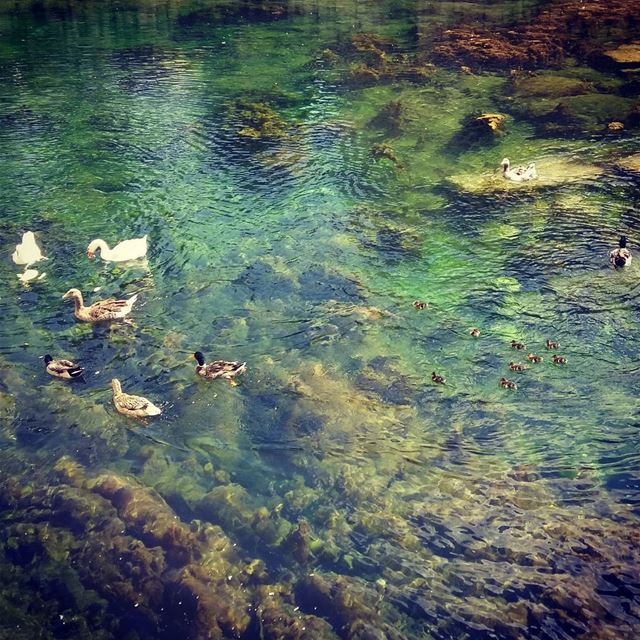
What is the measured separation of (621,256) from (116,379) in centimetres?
1018

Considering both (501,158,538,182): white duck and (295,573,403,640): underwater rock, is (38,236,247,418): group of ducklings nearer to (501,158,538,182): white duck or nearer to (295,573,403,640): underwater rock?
(295,573,403,640): underwater rock

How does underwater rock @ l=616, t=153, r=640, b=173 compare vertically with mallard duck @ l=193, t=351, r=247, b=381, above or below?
above

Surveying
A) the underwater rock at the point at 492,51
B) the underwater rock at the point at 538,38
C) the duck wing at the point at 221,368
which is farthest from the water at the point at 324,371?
the underwater rock at the point at 538,38

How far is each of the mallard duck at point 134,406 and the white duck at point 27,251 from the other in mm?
5048

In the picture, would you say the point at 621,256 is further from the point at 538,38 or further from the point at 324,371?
the point at 538,38

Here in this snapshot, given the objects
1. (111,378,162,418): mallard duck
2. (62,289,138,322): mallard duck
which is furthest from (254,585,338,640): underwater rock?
(62,289,138,322): mallard duck

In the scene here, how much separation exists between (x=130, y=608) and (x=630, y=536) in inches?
259

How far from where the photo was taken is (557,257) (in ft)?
48.6

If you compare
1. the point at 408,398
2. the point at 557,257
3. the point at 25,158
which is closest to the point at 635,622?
the point at 408,398

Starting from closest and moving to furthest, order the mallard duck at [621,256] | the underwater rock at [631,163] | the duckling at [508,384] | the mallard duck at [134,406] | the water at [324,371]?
the water at [324,371], the mallard duck at [134,406], the duckling at [508,384], the mallard duck at [621,256], the underwater rock at [631,163]

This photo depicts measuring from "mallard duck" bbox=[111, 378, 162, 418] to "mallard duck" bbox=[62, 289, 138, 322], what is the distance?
7.63 feet

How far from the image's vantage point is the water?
8.80 m

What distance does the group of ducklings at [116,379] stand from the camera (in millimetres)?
11195

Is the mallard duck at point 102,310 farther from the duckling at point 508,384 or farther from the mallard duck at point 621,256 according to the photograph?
the mallard duck at point 621,256
